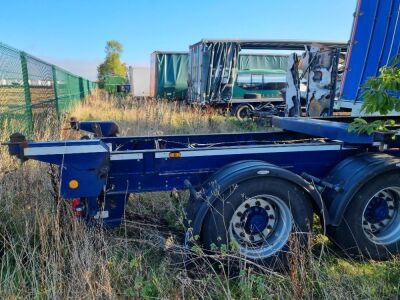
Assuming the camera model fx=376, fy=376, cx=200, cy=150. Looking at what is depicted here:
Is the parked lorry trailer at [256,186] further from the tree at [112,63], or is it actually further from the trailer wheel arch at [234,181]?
the tree at [112,63]

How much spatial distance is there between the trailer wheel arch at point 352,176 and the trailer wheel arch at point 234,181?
124mm

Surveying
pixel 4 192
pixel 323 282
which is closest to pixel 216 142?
pixel 323 282

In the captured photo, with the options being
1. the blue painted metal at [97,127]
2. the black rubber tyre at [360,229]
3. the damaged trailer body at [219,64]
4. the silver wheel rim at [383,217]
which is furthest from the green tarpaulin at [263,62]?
the black rubber tyre at [360,229]

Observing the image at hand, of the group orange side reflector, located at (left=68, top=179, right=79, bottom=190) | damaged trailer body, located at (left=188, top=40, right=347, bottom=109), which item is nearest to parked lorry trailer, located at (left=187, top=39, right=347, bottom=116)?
damaged trailer body, located at (left=188, top=40, right=347, bottom=109)

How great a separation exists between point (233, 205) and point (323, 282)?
943mm

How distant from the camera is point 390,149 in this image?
411 cm

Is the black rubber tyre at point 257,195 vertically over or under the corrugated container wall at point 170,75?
under

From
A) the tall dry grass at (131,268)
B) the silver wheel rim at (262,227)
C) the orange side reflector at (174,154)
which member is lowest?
the tall dry grass at (131,268)

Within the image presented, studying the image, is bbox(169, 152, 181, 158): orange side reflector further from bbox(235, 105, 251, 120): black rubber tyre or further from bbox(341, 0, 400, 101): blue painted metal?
bbox(235, 105, 251, 120): black rubber tyre

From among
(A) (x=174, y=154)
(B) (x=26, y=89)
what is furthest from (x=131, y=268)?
(B) (x=26, y=89)

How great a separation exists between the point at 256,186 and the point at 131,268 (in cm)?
127

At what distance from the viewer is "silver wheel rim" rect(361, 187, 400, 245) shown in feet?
12.3

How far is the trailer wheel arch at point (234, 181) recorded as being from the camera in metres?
3.16

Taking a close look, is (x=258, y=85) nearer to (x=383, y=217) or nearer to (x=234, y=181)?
(x=383, y=217)
